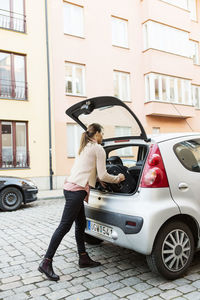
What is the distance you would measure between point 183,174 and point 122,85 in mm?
16109

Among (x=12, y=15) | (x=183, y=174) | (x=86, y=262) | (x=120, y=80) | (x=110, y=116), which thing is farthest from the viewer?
(x=120, y=80)

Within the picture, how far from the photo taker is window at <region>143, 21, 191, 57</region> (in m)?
19.1

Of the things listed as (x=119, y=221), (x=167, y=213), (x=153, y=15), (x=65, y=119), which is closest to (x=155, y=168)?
(x=167, y=213)

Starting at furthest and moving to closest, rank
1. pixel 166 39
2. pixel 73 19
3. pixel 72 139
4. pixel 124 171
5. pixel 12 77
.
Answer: pixel 166 39 → pixel 73 19 → pixel 72 139 → pixel 12 77 → pixel 124 171

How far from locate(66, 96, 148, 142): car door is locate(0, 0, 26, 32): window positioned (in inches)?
510

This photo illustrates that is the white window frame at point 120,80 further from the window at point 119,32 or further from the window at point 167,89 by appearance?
the window at point 119,32

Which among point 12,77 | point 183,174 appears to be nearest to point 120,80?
point 12,77

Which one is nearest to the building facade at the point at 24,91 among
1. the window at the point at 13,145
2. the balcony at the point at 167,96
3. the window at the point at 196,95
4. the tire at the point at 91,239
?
the window at the point at 13,145

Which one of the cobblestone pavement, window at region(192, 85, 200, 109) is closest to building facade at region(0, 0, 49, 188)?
the cobblestone pavement

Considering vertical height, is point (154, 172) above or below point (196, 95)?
below

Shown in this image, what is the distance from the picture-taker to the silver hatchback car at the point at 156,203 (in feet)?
10.3

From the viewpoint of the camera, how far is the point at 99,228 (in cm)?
367

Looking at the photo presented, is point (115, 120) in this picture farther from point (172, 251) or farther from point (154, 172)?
point (172, 251)

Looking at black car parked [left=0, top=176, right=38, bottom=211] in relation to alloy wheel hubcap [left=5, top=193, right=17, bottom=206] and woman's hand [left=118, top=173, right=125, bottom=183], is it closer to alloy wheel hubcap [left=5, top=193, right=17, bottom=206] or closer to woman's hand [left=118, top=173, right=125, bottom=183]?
alloy wheel hubcap [left=5, top=193, right=17, bottom=206]
